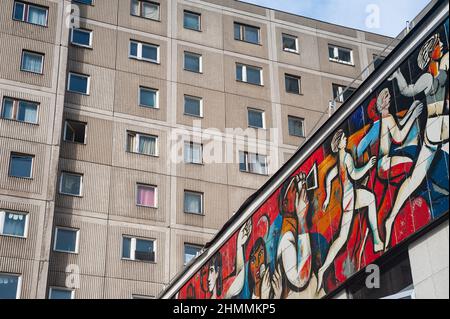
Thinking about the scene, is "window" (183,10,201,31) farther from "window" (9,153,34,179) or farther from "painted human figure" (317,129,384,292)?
"painted human figure" (317,129,384,292)

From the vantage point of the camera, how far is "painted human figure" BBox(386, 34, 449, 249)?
63.8 ft

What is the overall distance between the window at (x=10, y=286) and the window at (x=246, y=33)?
20.8m

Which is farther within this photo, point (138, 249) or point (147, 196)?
point (147, 196)

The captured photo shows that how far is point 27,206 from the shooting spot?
133 feet

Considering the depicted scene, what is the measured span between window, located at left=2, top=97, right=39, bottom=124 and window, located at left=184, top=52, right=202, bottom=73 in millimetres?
9856

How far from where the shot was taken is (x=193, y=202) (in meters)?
44.9

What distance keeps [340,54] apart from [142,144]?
1549 centimetres

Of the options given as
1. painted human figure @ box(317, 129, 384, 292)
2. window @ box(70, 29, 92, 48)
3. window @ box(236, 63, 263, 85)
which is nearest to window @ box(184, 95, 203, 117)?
window @ box(236, 63, 263, 85)

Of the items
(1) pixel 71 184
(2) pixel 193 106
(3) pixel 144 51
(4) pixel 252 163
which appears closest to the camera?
(1) pixel 71 184

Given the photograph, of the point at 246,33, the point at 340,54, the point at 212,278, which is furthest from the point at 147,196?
the point at 340,54

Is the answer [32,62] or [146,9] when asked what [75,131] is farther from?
[146,9]
